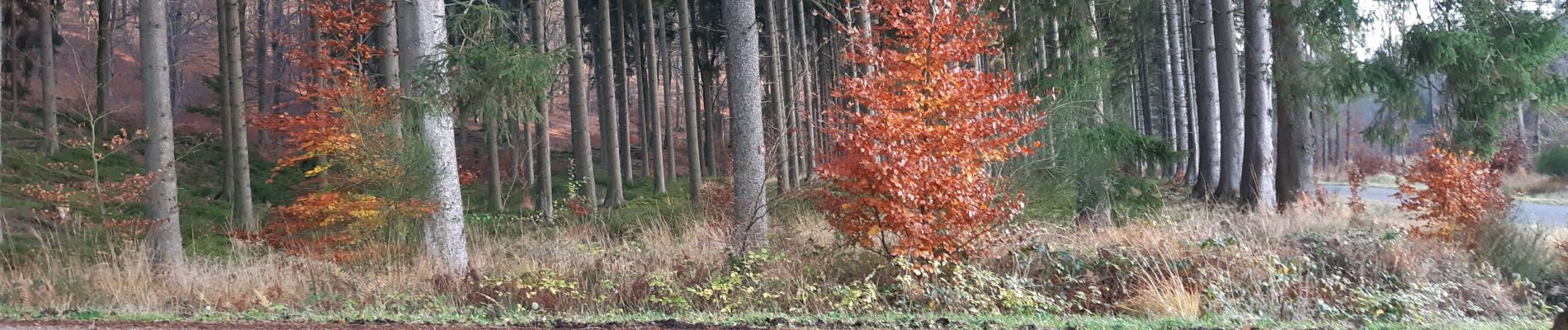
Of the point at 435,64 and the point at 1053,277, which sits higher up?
the point at 435,64

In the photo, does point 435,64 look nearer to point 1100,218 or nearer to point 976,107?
point 976,107

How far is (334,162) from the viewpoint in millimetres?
14391

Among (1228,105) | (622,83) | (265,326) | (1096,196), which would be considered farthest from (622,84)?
(265,326)

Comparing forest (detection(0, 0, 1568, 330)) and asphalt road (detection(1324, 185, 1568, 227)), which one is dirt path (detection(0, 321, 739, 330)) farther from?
asphalt road (detection(1324, 185, 1568, 227))

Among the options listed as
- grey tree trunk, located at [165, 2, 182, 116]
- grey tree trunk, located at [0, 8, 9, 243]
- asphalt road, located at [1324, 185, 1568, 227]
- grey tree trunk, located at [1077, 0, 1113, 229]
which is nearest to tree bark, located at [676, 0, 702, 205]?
grey tree trunk, located at [1077, 0, 1113, 229]

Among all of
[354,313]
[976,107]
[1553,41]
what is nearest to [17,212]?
[354,313]

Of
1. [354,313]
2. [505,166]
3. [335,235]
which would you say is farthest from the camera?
[505,166]

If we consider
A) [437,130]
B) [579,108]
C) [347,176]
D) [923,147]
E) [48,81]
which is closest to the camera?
[923,147]

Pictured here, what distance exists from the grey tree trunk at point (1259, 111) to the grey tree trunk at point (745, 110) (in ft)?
26.1

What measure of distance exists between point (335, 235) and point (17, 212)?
9.87 meters

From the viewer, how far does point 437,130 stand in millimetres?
10859

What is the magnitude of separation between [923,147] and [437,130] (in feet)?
17.6

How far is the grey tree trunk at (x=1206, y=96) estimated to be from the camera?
16.3 m

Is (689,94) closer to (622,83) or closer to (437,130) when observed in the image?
(622,83)
